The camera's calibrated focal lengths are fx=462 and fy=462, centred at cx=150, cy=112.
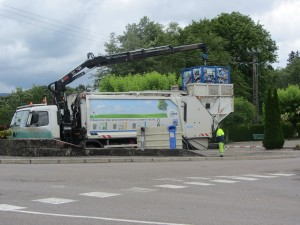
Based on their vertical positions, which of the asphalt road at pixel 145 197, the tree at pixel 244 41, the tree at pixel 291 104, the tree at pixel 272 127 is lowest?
the asphalt road at pixel 145 197

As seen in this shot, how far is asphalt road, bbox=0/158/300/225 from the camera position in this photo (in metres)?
8.02

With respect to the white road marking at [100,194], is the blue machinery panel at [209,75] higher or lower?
higher

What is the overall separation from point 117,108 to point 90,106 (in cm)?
141

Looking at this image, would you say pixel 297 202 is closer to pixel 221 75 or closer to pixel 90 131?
pixel 90 131

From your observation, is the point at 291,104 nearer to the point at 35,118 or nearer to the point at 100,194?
the point at 35,118

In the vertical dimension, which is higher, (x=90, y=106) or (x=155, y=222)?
(x=90, y=106)

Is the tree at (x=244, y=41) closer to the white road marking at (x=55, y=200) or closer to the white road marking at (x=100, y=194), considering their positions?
the white road marking at (x=100, y=194)

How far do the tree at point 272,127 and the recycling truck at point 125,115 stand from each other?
19.4 feet

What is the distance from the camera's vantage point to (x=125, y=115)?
75.9 feet

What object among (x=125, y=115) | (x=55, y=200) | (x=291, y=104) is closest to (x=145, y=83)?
(x=291, y=104)

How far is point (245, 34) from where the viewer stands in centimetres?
6062

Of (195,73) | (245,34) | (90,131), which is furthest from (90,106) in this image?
(245,34)

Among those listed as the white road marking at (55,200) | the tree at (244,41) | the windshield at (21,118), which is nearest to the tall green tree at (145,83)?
the tree at (244,41)

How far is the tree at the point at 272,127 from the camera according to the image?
30594 millimetres
